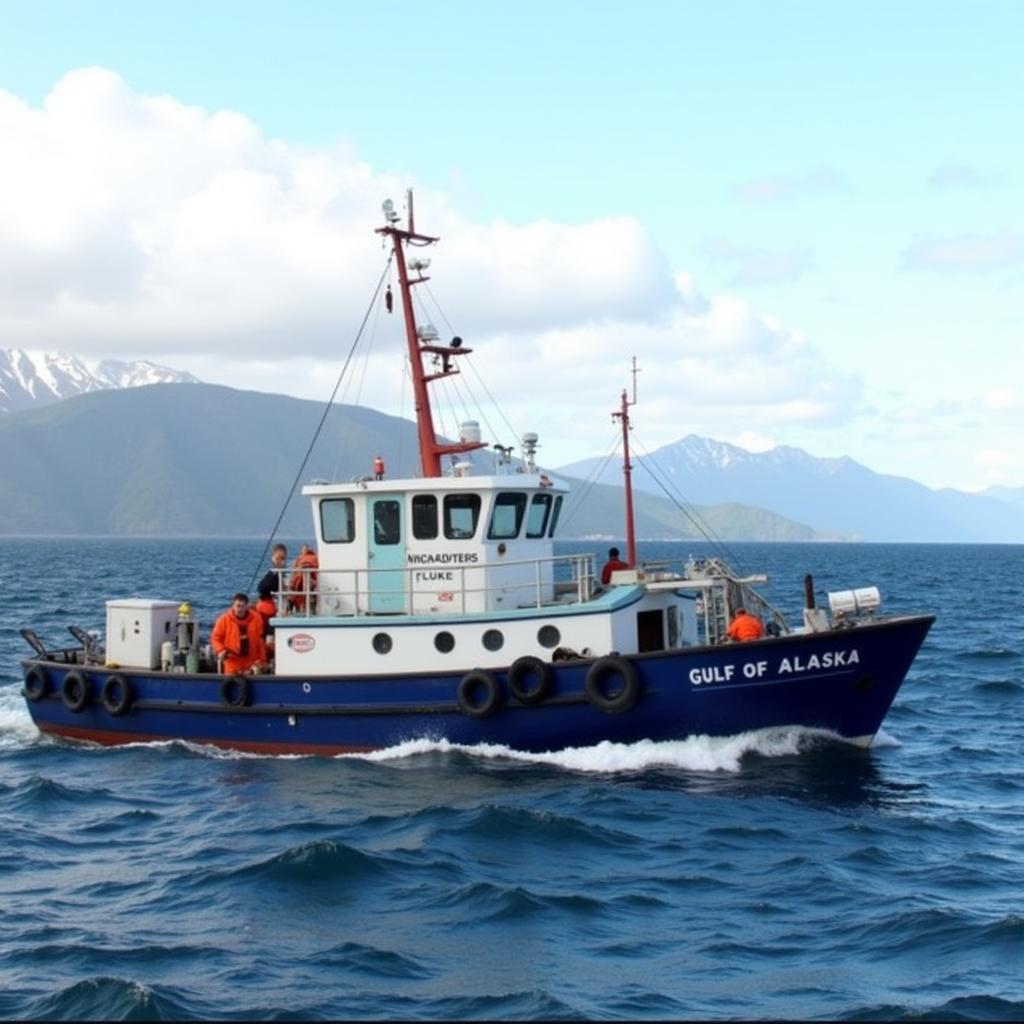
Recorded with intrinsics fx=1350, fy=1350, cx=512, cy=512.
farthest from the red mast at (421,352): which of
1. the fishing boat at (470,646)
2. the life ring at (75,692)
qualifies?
the life ring at (75,692)

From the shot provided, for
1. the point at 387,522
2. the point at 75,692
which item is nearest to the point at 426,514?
the point at 387,522

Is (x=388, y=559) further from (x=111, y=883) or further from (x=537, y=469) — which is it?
(x=111, y=883)

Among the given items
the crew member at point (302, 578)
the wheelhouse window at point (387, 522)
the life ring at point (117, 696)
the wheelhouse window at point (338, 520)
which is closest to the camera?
the wheelhouse window at point (387, 522)

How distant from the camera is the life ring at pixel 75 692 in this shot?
63.8 feet

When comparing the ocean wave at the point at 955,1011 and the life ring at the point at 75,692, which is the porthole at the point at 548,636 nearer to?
the life ring at the point at 75,692

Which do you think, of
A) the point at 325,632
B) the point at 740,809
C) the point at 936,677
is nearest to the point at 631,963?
the point at 740,809

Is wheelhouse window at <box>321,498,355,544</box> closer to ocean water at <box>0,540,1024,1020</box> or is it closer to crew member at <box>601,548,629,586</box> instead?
ocean water at <box>0,540,1024,1020</box>

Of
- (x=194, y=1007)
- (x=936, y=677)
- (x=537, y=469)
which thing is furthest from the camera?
(x=936, y=677)

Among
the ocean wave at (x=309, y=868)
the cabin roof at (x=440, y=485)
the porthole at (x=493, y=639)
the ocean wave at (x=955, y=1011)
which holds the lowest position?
the ocean wave at (x=955, y=1011)

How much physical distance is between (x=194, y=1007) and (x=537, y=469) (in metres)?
10.6

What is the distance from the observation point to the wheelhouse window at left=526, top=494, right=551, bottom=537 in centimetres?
1848

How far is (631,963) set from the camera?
10273 mm

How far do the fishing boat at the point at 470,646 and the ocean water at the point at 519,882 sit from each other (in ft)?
1.35

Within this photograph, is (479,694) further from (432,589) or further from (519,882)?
(519,882)
